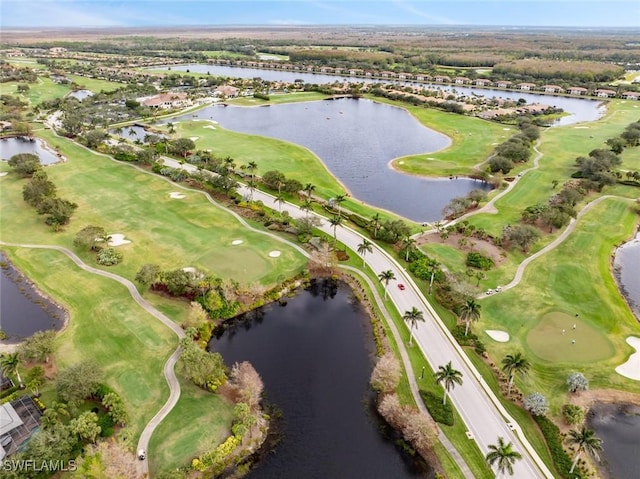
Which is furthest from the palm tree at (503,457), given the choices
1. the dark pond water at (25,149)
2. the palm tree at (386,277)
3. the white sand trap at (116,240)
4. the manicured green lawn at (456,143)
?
the dark pond water at (25,149)

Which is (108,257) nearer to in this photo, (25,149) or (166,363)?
(166,363)

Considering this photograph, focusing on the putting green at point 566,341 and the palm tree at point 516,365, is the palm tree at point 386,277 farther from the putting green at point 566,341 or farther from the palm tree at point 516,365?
the putting green at point 566,341

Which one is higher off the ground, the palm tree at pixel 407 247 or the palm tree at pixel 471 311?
the palm tree at pixel 471 311

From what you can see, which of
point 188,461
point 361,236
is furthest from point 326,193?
point 188,461

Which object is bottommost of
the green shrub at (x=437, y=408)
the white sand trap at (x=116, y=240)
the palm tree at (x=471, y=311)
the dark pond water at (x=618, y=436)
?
the dark pond water at (x=618, y=436)

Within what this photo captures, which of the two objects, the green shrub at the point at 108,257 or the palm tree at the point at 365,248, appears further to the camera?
the green shrub at the point at 108,257

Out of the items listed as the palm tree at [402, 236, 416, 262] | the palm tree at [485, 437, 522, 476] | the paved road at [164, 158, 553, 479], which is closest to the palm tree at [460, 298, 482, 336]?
the paved road at [164, 158, 553, 479]

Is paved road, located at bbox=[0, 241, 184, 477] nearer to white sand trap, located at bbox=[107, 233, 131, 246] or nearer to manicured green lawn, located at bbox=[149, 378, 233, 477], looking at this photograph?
manicured green lawn, located at bbox=[149, 378, 233, 477]
